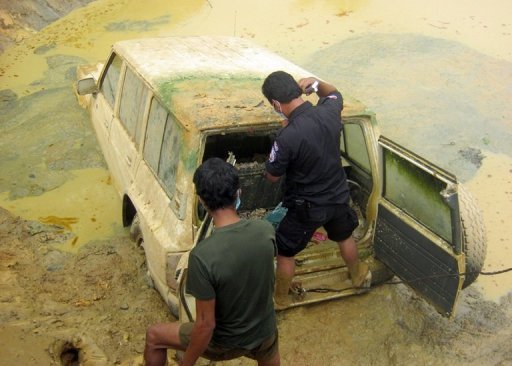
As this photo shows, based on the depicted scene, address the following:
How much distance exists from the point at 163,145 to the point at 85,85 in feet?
6.74

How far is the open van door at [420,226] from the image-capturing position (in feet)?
11.2

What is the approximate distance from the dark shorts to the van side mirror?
9.90ft

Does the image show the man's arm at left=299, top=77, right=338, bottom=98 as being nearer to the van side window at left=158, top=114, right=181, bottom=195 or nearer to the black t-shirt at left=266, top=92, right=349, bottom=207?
the black t-shirt at left=266, top=92, right=349, bottom=207

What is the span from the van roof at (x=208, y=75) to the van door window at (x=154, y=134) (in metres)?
0.13

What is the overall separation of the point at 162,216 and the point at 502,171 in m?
4.43

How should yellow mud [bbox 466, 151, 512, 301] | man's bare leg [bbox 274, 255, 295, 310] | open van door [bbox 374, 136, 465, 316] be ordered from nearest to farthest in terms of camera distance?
1. open van door [bbox 374, 136, 465, 316]
2. man's bare leg [bbox 274, 255, 295, 310]
3. yellow mud [bbox 466, 151, 512, 301]

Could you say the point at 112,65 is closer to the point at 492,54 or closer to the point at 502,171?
the point at 502,171

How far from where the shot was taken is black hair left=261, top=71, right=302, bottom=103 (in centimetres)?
332

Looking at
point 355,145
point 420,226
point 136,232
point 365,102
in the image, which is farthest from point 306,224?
point 365,102

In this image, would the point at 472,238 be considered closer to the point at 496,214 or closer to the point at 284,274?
the point at 284,274

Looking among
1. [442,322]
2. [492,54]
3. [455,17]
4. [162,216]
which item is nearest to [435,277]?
[442,322]

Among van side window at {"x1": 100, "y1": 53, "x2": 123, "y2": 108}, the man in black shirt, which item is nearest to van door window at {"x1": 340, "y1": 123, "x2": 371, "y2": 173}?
the man in black shirt

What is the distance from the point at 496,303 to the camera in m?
4.54

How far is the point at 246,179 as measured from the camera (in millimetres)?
4352
